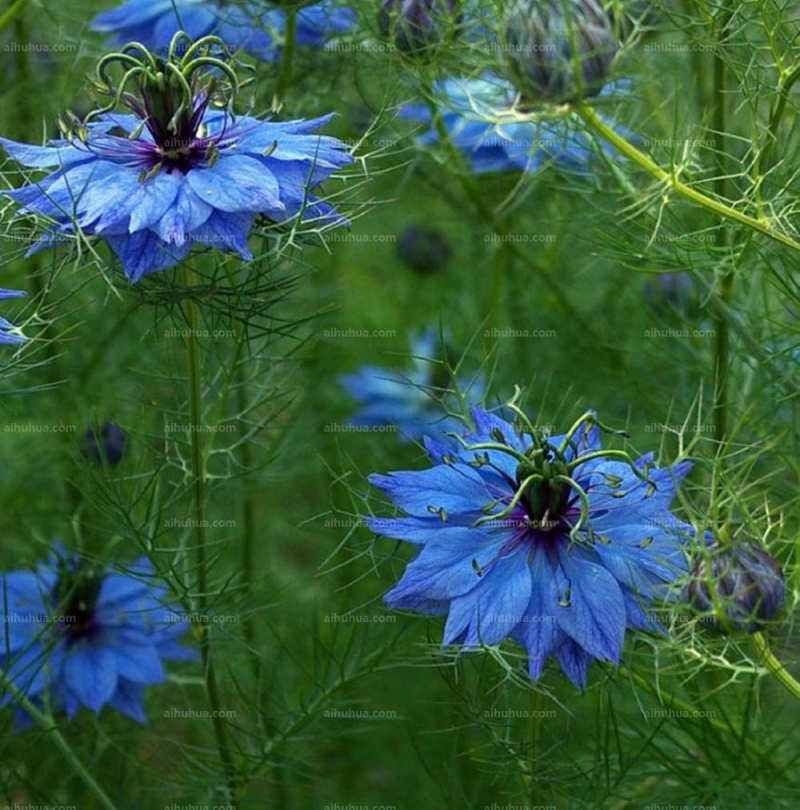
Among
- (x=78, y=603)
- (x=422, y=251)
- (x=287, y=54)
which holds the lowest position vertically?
(x=78, y=603)

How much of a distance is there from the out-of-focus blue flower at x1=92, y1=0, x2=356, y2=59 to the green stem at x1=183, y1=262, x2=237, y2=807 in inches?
22.0

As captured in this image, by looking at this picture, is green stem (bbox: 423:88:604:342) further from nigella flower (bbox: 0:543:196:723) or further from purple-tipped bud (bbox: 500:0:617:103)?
nigella flower (bbox: 0:543:196:723)

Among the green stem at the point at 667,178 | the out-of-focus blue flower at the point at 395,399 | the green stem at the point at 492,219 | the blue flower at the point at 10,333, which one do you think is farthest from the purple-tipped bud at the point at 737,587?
the out-of-focus blue flower at the point at 395,399

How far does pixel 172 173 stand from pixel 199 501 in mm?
384

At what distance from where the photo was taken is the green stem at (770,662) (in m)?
1.21

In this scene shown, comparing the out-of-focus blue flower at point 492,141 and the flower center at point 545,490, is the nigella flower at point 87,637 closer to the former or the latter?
the flower center at point 545,490

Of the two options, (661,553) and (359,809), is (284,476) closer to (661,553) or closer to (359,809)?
(359,809)

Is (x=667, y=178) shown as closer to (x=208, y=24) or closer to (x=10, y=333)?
(x=10, y=333)

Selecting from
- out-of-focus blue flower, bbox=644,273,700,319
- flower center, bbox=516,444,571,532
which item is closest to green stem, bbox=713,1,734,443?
out-of-focus blue flower, bbox=644,273,700,319

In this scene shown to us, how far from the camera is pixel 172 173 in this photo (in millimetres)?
1374

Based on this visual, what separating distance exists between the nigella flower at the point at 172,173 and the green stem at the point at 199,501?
7cm

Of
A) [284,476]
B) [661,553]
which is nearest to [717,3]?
[661,553]

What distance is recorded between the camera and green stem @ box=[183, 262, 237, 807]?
1.44 meters

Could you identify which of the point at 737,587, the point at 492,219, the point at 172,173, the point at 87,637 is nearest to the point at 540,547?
the point at 737,587
